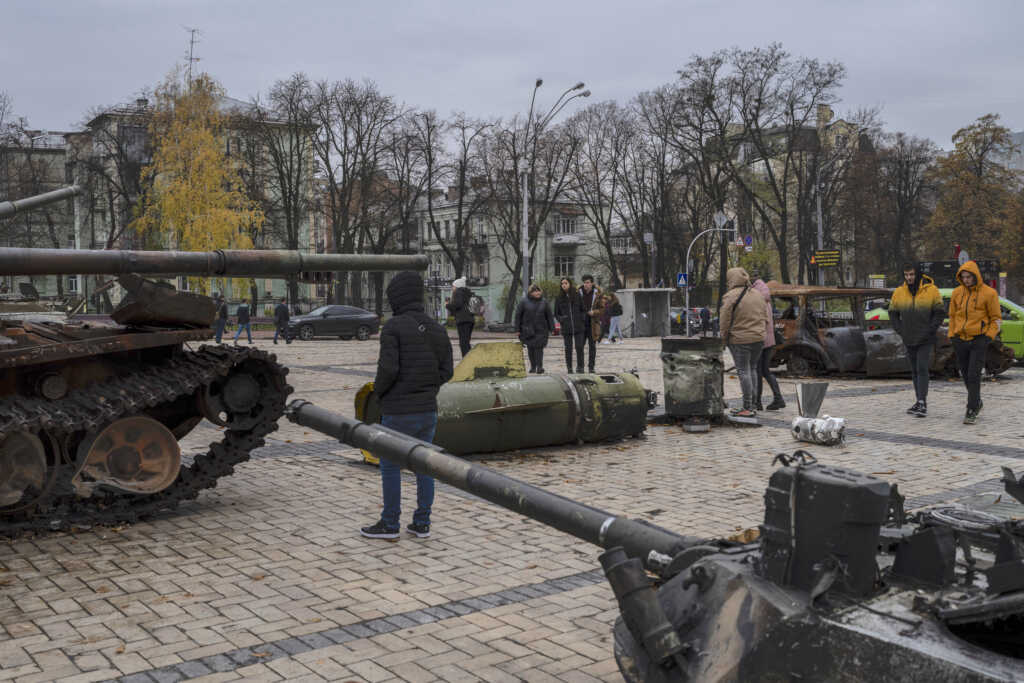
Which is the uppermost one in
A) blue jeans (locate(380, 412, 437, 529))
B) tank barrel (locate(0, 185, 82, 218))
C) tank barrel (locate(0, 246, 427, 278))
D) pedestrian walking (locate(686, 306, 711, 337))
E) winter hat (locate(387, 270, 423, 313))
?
tank barrel (locate(0, 185, 82, 218))

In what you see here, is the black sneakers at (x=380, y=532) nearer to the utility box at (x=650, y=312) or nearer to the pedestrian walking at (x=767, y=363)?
the pedestrian walking at (x=767, y=363)

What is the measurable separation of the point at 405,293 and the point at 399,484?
1314 millimetres

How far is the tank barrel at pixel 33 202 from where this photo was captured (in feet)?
34.4

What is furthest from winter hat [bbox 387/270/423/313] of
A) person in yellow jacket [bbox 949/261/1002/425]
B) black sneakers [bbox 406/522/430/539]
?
person in yellow jacket [bbox 949/261/1002/425]

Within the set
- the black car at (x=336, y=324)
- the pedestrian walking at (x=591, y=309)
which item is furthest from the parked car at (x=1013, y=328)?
the black car at (x=336, y=324)

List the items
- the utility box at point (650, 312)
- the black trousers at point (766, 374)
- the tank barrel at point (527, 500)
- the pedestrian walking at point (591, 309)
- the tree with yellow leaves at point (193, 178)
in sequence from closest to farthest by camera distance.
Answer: the tank barrel at point (527, 500) → the black trousers at point (766, 374) → the pedestrian walking at point (591, 309) → the utility box at point (650, 312) → the tree with yellow leaves at point (193, 178)

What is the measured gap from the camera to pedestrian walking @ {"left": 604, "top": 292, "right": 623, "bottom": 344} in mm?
27625

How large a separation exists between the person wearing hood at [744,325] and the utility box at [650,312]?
80.9 ft

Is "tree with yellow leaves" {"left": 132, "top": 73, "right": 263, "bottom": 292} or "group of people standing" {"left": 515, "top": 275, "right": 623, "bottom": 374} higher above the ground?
"tree with yellow leaves" {"left": 132, "top": 73, "right": 263, "bottom": 292}

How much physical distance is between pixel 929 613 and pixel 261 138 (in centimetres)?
4866

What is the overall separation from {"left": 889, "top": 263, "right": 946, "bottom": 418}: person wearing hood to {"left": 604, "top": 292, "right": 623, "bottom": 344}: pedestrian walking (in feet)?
43.9

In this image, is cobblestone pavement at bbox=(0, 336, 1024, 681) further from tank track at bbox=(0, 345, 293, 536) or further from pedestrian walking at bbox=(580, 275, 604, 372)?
pedestrian walking at bbox=(580, 275, 604, 372)

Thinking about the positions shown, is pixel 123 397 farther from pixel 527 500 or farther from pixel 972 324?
pixel 972 324

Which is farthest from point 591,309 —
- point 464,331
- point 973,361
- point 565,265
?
point 565,265
